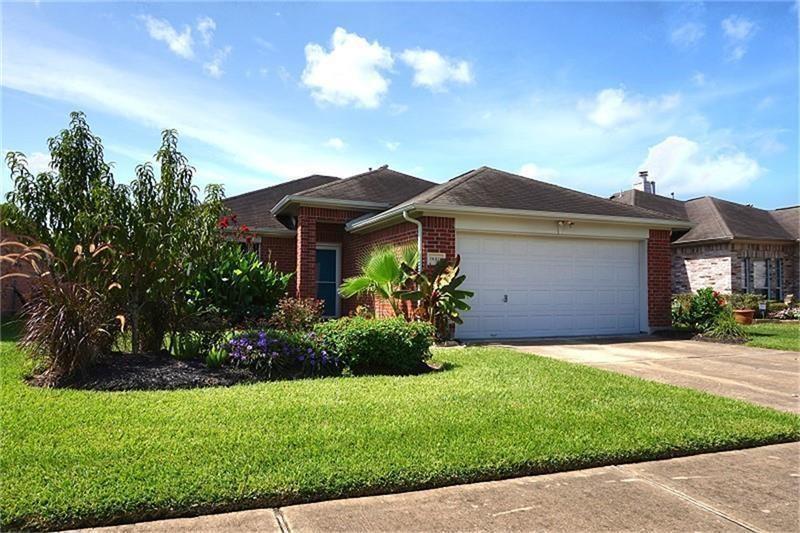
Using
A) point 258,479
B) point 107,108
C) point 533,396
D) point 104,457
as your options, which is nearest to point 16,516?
point 104,457

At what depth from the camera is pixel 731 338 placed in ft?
38.2

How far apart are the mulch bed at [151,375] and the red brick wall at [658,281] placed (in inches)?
411

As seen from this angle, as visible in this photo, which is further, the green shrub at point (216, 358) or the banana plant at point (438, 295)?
the banana plant at point (438, 295)

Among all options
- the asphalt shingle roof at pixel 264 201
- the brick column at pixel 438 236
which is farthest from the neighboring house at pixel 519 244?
the asphalt shingle roof at pixel 264 201

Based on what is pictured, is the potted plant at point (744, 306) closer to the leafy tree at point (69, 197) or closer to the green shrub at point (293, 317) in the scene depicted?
the green shrub at point (293, 317)


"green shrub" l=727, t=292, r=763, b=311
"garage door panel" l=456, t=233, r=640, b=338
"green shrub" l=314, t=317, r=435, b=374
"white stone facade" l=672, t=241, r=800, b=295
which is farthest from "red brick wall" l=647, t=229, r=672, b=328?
"green shrub" l=314, t=317, r=435, b=374

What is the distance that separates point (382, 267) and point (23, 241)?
5933 millimetres

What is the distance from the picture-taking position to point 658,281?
43.5 ft

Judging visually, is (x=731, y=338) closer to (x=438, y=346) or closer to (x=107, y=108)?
(x=438, y=346)

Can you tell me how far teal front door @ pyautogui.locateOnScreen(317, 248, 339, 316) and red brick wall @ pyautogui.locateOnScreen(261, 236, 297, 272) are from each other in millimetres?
986

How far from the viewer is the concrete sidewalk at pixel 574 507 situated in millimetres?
2951

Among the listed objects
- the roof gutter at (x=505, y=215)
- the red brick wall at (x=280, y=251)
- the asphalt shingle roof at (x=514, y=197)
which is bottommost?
the red brick wall at (x=280, y=251)

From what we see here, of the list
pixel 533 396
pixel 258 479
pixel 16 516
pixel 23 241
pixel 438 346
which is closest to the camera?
pixel 16 516

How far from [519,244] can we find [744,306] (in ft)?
31.4
